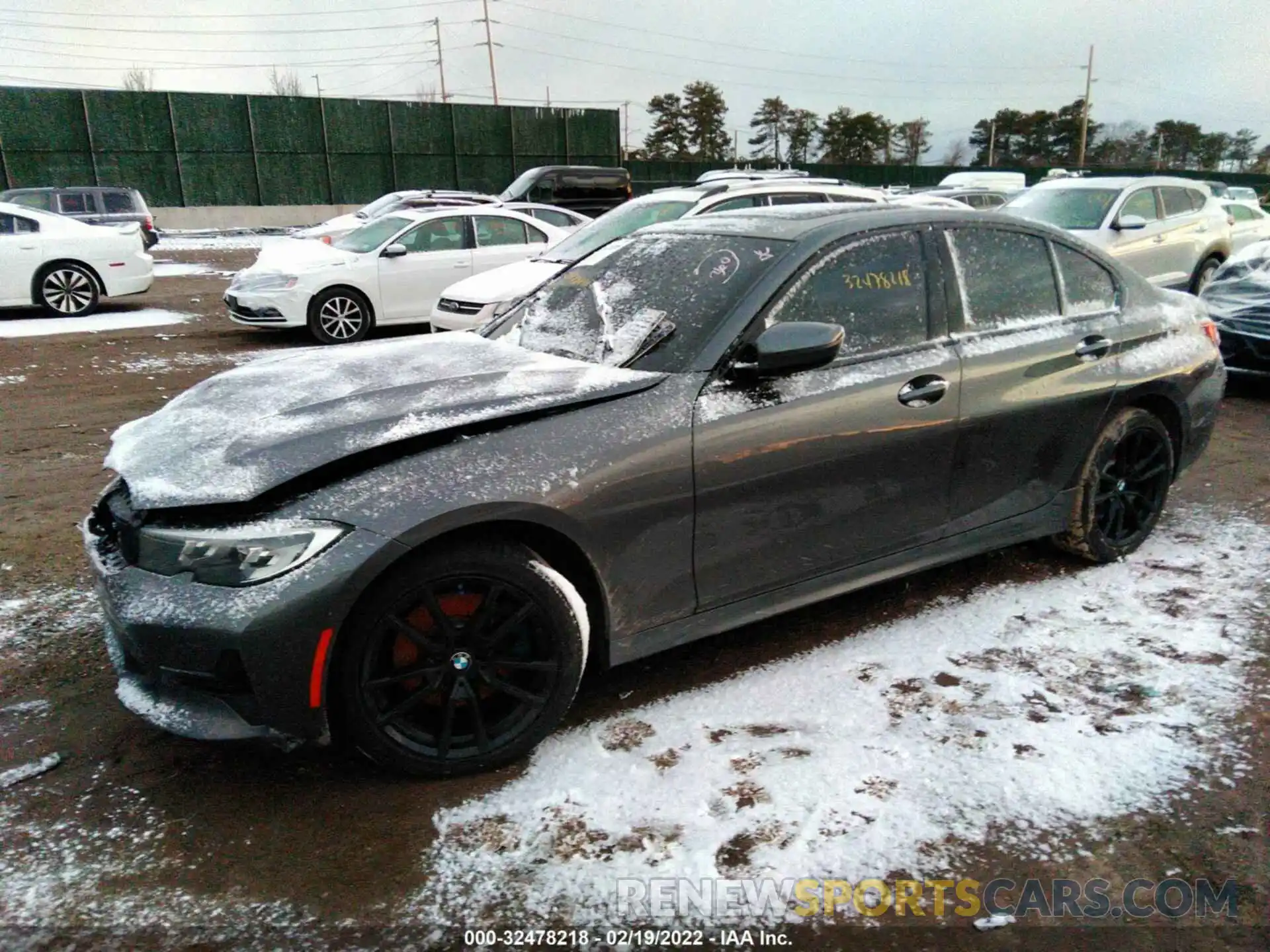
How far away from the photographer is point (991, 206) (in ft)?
61.1

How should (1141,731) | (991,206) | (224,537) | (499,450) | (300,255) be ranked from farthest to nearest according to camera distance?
(991,206)
(300,255)
(1141,731)
(499,450)
(224,537)

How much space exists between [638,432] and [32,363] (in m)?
9.30

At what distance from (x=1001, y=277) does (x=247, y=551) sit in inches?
124

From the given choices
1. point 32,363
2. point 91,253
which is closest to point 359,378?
point 32,363

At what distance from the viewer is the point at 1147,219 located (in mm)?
10578

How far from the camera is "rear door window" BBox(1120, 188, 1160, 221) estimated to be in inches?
412

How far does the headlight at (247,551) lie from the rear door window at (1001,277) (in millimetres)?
2665

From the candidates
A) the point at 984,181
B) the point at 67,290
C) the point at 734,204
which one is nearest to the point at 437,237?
the point at 734,204

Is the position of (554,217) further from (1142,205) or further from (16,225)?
(1142,205)

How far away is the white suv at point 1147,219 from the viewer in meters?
10.3

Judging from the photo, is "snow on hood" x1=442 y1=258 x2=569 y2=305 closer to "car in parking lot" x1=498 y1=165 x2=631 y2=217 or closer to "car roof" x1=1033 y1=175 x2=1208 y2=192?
"car roof" x1=1033 y1=175 x2=1208 y2=192

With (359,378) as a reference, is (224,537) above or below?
below

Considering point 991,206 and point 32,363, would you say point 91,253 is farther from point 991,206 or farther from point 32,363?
point 991,206

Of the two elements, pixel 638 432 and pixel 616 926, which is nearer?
pixel 616 926
